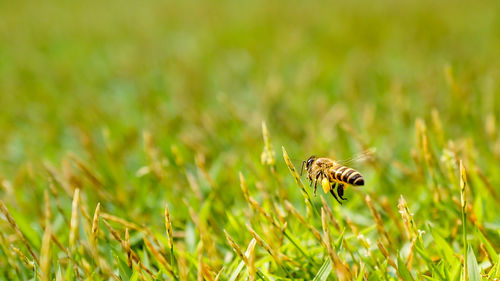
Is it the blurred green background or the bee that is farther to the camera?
the blurred green background

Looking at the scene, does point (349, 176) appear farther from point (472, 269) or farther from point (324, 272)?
point (472, 269)

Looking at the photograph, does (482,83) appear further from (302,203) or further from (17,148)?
(17,148)

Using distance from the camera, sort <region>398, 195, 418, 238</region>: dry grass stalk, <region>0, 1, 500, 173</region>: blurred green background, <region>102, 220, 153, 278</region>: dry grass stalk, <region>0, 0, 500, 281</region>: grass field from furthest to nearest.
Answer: <region>0, 1, 500, 173</region>: blurred green background
<region>0, 0, 500, 281</region>: grass field
<region>102, 220, 153, 278</region>: dry grass stalk
<region>398, 195, 418, 238</region>: dry grass stalk

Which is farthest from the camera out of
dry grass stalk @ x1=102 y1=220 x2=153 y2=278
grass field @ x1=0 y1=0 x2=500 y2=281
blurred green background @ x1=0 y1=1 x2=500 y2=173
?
blurred green background @ x1=0 y1=1 x2=500 y2=173

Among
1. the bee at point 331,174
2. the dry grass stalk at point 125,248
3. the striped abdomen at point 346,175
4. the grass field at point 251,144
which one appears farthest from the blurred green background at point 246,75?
the dry grass stalk at point 125,248

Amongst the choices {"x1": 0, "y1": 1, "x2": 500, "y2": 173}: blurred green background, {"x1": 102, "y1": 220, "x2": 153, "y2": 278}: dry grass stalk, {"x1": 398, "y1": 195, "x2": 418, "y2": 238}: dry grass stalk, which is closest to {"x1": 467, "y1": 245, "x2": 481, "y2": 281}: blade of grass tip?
{"x1": 398, "y1": 195, "x2": 418, "y2": 238}: dry grass stalk

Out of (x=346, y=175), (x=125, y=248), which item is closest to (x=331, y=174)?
(x=346, y=175)

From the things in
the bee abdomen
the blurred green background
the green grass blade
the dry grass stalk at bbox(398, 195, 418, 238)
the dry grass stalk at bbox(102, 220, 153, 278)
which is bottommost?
the dry grass stalk at bbox(102, 220, 153, 278)

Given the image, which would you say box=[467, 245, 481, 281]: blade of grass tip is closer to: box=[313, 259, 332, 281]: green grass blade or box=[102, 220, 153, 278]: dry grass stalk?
box=[313, 259, 332, 281]: green grass blade
